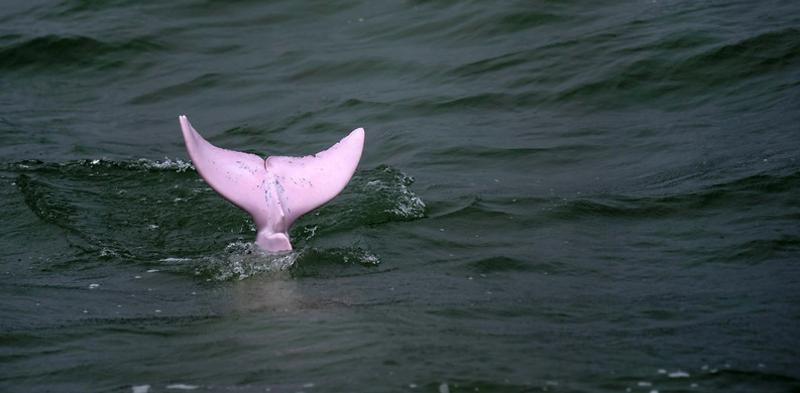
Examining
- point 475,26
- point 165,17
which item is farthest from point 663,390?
point 165,17

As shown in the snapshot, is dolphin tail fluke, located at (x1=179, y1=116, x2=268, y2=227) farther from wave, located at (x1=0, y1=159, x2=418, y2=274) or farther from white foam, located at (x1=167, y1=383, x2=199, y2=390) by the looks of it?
white foam, located at (x1=167, y1=383, x2=199, y2=390)

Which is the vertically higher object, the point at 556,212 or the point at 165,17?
the point at 165,17

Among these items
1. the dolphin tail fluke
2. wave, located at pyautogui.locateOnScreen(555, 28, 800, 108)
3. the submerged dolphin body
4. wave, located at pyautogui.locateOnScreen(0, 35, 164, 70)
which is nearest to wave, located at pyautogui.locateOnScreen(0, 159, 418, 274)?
the submerged dolphin body

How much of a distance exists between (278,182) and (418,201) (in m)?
1.49

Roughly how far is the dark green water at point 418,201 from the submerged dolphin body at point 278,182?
28 cm

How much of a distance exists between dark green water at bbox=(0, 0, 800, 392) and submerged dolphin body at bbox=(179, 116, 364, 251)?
282 mm

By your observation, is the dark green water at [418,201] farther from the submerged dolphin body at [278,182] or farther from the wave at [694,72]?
the submerged dolphin body at [278,182]

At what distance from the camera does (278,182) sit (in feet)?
27.8

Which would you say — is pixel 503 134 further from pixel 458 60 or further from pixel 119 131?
pixel 119 131

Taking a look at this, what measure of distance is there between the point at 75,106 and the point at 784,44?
7.58 m

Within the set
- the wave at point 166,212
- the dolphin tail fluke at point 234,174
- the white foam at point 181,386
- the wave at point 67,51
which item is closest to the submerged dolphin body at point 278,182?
the dolphin tail fluke at point 234,174

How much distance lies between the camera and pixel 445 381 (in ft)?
19.4

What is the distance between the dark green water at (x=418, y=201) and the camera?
6367 millimetres

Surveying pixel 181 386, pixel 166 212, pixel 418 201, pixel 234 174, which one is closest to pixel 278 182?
pixel 234 174
